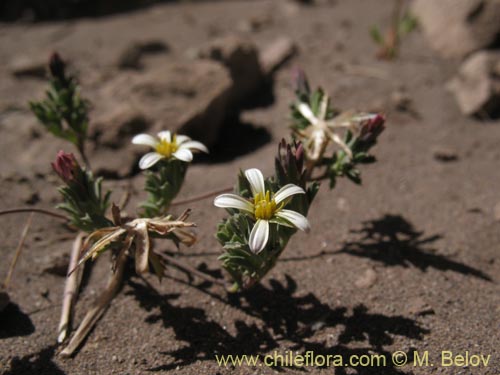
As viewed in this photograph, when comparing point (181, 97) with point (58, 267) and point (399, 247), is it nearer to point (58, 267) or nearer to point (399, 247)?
point (58, 267)

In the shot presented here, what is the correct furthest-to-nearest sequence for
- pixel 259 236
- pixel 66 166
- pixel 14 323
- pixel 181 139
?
pixel 181 139 → pixel 14 323 → pixel 66 166 → pixel 259 236

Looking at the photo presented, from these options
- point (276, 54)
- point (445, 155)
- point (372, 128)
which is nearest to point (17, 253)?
point (372, 128)

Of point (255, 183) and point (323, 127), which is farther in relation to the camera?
point (323, 127)

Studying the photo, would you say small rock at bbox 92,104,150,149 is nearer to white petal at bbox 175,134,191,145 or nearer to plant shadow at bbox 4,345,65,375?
white petal at bbox 175,134,191,145

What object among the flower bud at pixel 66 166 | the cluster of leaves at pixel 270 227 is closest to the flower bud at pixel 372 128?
the cluster of leaves at pixel 270 227

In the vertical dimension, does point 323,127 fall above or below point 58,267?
above
